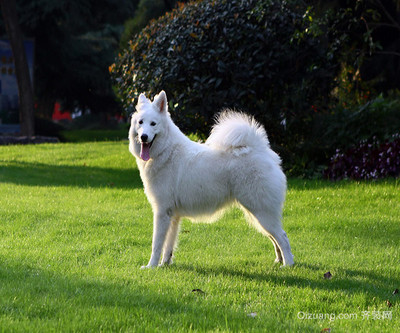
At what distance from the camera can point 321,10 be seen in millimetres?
11375

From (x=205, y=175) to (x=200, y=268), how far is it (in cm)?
92

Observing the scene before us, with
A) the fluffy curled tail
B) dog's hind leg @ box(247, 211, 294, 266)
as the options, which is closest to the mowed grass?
dog's hind leg @ box(247, 211, 294, 266)

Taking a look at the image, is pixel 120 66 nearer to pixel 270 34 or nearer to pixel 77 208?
pixel 270 34

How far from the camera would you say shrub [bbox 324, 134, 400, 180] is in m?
10.0

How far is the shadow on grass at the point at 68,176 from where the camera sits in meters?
11.2

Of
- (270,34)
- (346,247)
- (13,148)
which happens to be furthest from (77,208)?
(13,148)

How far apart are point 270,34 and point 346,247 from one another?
5474mm

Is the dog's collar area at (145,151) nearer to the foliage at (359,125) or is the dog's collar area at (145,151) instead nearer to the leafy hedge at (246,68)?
the leafy hedge at (246,68)

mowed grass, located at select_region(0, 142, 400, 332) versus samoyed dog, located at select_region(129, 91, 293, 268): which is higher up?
samoyed dog, located at select_region(129, 91, 293, 268)

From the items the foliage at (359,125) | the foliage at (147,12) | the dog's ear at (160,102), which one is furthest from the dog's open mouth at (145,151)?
the foliage at (147,12)

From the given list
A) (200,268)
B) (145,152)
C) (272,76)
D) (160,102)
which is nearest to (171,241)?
(200,268)

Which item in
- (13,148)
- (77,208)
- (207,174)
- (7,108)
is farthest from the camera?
(7,108)

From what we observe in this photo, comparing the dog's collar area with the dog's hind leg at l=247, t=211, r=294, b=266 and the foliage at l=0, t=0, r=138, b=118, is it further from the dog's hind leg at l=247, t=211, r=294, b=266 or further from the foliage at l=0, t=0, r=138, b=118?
the foliage at l=0, t=0, r=138, b=118

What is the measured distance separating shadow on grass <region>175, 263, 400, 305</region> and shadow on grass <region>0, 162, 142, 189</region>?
5.60 meters
